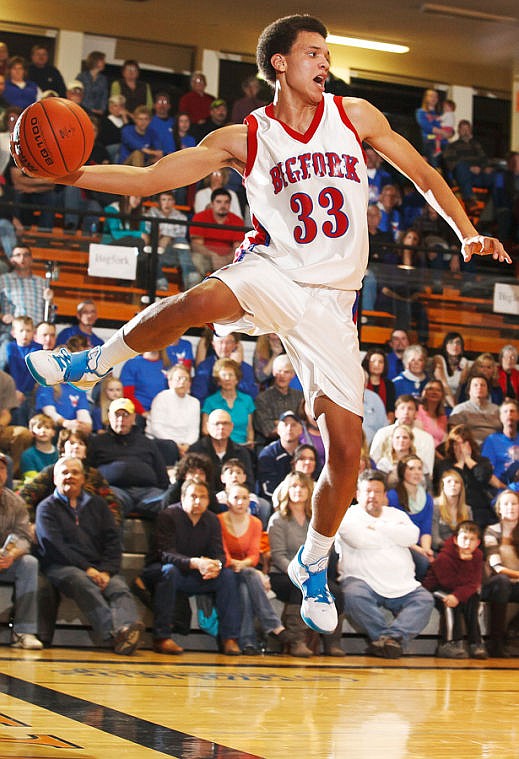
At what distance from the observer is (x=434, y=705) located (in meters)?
6.03

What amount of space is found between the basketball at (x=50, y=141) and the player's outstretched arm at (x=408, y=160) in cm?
112

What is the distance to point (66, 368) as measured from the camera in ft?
14.9

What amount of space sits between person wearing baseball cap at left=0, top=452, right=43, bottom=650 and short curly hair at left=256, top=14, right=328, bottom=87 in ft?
12.9

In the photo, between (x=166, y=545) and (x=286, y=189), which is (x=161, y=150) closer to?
(x=166, y=545)

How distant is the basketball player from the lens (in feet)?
14.4

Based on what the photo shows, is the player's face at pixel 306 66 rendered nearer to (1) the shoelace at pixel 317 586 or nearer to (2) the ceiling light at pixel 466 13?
(1) the shoelace at pixel 317 586

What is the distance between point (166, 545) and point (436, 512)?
2.50m

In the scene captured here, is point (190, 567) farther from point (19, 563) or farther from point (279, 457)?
point (279, 457)

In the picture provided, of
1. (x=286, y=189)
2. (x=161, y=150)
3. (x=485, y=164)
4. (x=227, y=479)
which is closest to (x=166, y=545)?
(x=227, y=479)

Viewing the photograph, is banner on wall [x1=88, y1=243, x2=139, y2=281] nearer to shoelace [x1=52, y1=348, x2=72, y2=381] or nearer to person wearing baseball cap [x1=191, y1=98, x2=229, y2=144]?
person wearing baseball cap [x1=191, y1=98, x2=229, y2=144]

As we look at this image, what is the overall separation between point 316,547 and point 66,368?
127 cm

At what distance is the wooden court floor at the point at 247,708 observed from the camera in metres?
4.52

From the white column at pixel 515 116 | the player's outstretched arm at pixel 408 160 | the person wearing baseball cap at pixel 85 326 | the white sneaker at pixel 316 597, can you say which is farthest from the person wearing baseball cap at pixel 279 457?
the white column at pixel 515 116

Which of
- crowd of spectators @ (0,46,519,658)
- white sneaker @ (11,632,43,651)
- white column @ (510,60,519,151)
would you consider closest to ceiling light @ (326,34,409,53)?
white column @ (510,60,519,151)
